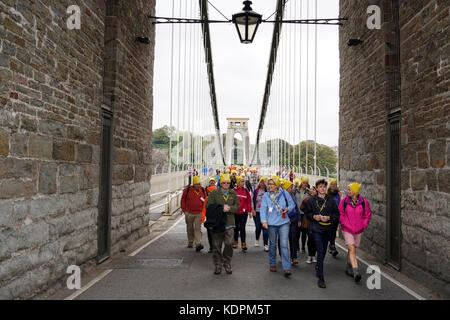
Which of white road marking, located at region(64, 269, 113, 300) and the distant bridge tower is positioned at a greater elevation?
the distant bridge tower

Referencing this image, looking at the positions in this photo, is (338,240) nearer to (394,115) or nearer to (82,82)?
(394,115)

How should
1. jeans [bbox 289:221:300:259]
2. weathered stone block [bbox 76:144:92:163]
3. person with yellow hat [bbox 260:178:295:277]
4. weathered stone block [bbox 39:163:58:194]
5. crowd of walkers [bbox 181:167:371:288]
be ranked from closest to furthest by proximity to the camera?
weathered stone block [bbox 39:163:58:194], crowd of walkers [bbox 181:167:371:288], weathered stone block [bbox 76:144:92:163], person with yellow hat [bbox 260:178:295:277], jeans [bbox 289:221:300:259]

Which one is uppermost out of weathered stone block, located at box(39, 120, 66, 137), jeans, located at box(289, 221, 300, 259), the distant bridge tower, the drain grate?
the distant bridge tower

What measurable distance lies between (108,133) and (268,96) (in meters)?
31.9

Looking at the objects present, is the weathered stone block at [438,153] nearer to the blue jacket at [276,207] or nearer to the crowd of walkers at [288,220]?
the crowd of walkers at [288,220]

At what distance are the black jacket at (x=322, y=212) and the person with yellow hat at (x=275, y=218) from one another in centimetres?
38

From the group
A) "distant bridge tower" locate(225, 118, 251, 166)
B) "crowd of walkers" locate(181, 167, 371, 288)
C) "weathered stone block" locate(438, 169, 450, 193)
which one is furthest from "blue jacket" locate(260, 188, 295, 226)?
"distant bridge tower" locate(225, 118, 251, 166)

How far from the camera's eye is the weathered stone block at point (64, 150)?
12.3 ft

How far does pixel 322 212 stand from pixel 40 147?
3.35m

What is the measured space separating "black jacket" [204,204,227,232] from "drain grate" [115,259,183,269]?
858 millimetres

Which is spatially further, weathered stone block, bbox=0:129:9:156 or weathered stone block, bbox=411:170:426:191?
weathered stone block, bbox=411:170:426:191

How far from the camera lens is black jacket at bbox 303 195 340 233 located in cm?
416

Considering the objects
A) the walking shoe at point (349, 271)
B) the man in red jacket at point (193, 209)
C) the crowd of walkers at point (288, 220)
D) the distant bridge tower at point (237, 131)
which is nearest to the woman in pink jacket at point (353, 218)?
the crowd of walkers at point (288, 220)

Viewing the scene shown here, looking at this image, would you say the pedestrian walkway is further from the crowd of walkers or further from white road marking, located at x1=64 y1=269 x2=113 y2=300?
the crowd of walkers
